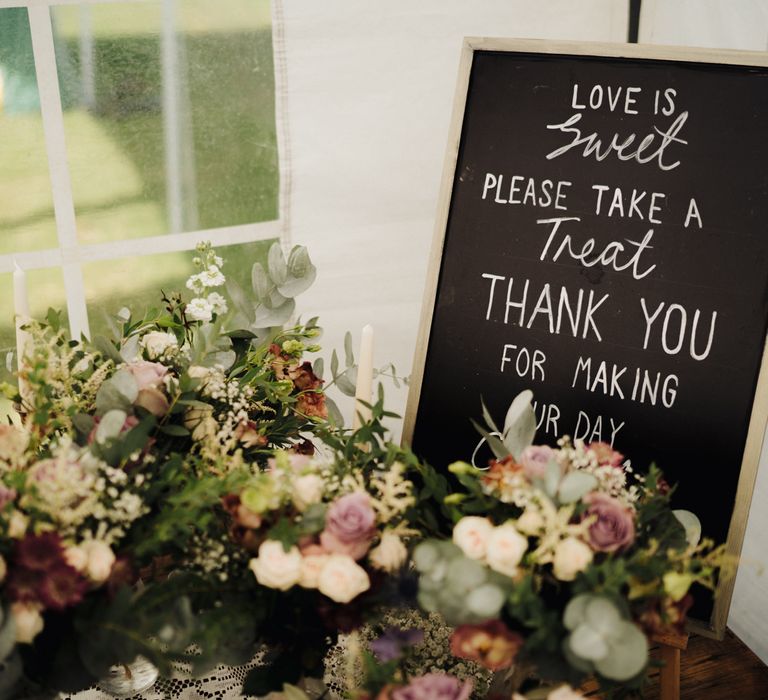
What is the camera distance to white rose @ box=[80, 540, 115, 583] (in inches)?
27.6

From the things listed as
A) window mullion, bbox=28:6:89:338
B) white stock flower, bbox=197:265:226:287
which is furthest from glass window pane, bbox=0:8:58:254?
white stock flower, bbox=197:265:226:287

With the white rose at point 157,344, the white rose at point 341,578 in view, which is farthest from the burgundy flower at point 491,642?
the white rose at point 157,344

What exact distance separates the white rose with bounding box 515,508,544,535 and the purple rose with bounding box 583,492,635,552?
0.05 m

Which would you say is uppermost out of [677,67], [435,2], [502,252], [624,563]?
[435,2]

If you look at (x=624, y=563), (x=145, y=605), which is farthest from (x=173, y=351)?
(x=624, y=563)

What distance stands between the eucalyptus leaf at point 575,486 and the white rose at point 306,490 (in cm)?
24

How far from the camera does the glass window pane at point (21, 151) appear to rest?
1.55 meters

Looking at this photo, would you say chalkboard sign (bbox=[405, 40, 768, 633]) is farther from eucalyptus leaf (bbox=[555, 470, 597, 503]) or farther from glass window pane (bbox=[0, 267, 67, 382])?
glass window pane (bbox=[0, 267, 67, 382])

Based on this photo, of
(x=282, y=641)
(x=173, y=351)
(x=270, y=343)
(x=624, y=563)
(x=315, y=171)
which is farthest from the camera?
(x=315, y=171)

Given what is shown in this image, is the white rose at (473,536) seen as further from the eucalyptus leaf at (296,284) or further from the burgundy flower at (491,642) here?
the eucalyptus leaf at (296,284)

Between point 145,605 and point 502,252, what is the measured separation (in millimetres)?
700

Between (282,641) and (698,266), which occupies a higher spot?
(698,266)

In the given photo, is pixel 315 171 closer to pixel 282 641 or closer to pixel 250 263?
pixel 250 263

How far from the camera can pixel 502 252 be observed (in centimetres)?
115
